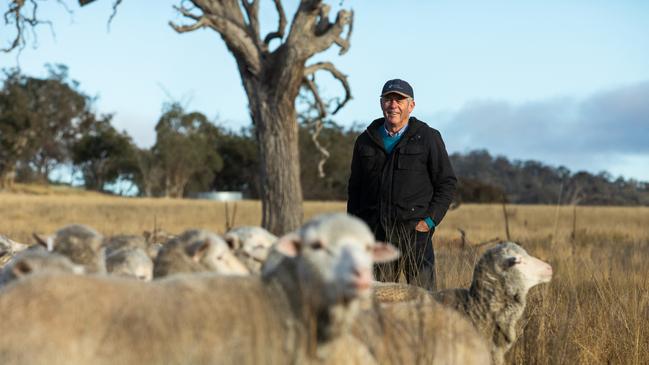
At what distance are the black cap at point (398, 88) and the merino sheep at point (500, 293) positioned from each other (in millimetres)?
2285

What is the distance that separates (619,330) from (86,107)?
65.0 metres

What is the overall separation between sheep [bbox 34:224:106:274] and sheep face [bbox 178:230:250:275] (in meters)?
0.41

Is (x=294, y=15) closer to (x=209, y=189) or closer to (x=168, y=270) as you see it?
(x=168, y=270)

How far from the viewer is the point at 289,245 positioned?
280 cm

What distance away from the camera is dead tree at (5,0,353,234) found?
43.5 feet

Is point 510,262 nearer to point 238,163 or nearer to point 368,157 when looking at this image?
point 368,157

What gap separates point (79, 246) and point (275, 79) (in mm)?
9967

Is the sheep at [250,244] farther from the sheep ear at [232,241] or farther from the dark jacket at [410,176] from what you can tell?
the dark jacket at [410,176]

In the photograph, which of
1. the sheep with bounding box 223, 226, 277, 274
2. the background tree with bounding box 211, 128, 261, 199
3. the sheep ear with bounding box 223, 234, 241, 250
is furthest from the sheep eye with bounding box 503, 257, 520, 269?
the background tree with bounding box 211, 128, 261, 199

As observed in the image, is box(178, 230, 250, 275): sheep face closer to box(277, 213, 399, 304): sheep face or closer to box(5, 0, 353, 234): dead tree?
box(277, 213, 399, 304): sheep face

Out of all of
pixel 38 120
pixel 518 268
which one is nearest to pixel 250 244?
pixel 518 268

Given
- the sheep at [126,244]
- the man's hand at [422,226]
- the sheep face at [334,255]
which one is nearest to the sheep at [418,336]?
the sheep face at [334,255]

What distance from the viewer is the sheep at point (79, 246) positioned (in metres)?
3.49

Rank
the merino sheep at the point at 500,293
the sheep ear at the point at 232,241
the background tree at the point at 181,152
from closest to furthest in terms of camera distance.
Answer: the sheep ear at the point at 232,241 < the merino sheep at the point at 500,293 < the background tree at the point at 181,152
